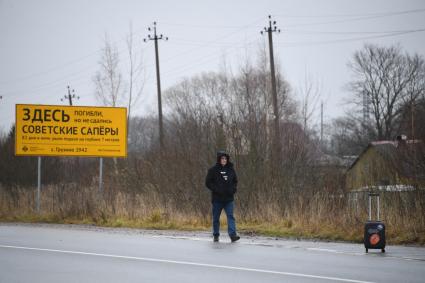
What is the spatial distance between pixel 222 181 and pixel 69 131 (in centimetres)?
1265

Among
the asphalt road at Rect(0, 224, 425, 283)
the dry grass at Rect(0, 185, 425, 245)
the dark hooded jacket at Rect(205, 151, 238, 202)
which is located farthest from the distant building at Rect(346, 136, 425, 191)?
the dark hooded jacket at Rect(205, 151, 238, 202)

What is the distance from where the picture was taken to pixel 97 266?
12000 mm

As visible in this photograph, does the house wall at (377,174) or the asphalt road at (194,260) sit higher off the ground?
the house wall at (377,174)

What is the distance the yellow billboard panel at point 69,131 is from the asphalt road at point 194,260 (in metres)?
10.8

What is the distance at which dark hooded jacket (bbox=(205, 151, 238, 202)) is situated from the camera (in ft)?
57.3

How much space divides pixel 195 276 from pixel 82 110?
18.9 metres

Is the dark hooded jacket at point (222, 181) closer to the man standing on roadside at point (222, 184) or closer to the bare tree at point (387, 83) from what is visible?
the man standing on roadside at point (222, 184)

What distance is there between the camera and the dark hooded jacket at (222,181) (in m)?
17.5

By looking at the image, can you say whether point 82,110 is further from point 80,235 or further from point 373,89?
point 373,89

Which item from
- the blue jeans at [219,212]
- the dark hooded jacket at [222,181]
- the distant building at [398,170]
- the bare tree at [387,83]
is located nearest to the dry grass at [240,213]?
the distant building at [398,170]

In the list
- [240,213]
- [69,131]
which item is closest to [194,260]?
[240,213]

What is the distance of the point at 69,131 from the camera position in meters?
28.8

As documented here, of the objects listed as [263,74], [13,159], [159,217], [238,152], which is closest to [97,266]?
[159,217]

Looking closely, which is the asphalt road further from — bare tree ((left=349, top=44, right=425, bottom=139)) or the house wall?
bare tree ((left=349, top=44, right=425, bottom=139))
